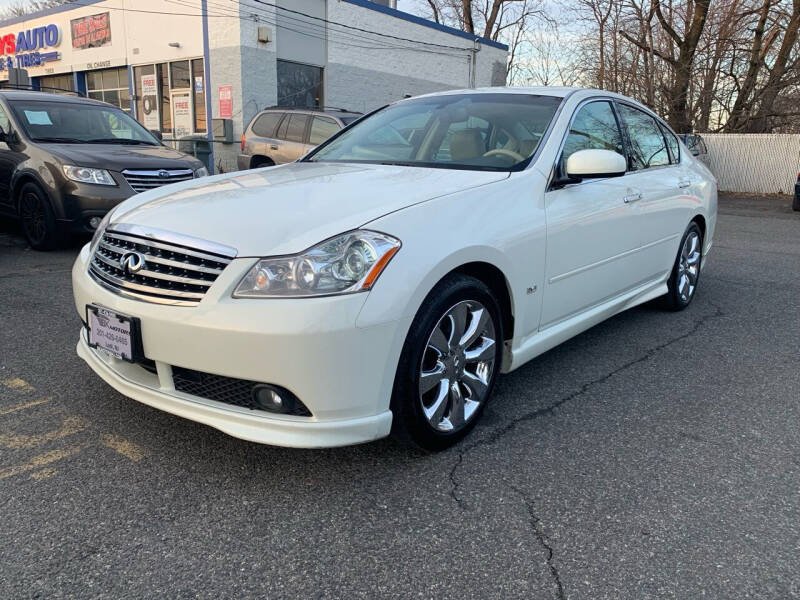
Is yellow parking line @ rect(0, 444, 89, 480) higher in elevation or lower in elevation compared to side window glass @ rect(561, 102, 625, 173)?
lower

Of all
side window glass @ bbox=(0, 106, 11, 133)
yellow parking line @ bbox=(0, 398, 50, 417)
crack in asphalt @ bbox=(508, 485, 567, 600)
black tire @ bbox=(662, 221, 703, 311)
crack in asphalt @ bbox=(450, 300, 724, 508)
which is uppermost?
side window glass @ bbox=(0, 106, 11, 133)

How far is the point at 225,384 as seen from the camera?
2434 mm

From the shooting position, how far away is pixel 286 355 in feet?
7.39

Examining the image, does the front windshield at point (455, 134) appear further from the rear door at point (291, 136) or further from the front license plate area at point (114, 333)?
the rear door at point (291, 136)

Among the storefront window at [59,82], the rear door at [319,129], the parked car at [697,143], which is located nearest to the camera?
the rear door at [319,129]

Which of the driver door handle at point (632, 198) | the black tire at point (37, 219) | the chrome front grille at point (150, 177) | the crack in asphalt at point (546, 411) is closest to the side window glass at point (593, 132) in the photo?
the driver door handle at point (632, 198)

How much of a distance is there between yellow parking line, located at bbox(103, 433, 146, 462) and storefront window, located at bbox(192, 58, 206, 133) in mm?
16448

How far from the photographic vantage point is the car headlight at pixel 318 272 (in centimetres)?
230

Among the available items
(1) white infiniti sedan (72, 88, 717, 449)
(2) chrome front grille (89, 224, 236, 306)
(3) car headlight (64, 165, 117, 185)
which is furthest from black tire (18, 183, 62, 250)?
(2) chrome front grille (89, 224, 236, 306)

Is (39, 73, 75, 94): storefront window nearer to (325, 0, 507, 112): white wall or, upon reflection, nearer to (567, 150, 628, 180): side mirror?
(325, 0, 507, 112): white wall

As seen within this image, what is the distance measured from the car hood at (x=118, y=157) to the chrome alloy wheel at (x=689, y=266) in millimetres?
5127

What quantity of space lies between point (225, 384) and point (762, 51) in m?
21.8

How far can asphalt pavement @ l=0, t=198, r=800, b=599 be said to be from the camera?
205 cm

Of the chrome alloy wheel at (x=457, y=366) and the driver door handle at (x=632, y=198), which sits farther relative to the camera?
the driver door handle at (x=632, y=198)
